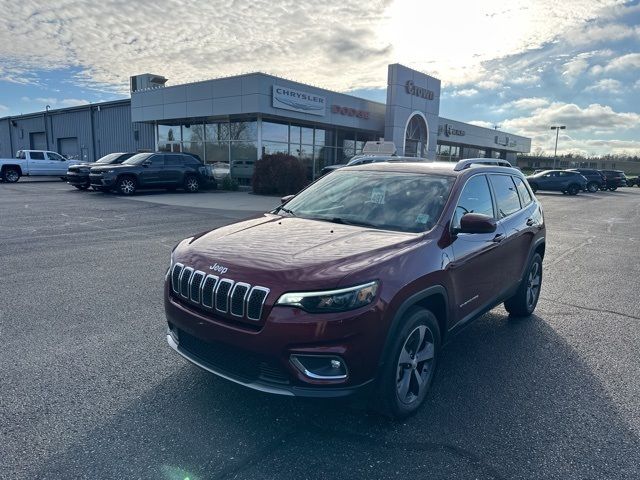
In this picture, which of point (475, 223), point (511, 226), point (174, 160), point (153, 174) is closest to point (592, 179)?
point (174, 160)

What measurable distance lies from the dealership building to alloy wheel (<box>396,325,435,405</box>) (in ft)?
65.2

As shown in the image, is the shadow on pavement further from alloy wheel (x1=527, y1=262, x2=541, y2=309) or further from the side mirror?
alloy wheel (x1=527, y1=262, x2=541, y2=309)

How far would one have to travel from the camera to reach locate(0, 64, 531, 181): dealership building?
74.6 feet

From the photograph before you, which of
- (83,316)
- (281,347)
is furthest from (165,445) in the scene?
(83,316)

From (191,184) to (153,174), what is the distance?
1.99 meters

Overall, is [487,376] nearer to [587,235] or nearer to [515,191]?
[515,191]

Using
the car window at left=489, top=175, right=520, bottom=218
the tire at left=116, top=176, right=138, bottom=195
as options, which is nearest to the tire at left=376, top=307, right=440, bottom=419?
the car window at left=489, top=175, right=520, bottom=218

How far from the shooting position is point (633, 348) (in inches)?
173

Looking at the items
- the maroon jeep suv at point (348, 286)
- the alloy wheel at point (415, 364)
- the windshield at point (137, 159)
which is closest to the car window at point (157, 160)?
the windshield at point (137, 159)

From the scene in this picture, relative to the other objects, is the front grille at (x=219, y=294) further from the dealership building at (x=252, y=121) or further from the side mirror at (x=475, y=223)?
the dealership building at (x=252, y=121)

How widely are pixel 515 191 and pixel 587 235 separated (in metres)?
8.35

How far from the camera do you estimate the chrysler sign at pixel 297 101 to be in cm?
2214

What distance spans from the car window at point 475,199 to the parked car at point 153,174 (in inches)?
666

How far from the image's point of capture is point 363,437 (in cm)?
287
